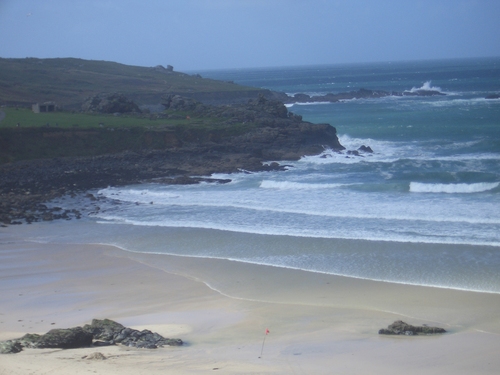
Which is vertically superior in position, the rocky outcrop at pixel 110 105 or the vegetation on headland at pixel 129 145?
the rocky outcrop at pixel 110 105

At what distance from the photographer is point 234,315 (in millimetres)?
13484

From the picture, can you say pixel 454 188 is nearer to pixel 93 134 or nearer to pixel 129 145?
pixel 129 145

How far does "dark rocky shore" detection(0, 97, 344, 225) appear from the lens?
1141 inches

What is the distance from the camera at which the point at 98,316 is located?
13.5 metres

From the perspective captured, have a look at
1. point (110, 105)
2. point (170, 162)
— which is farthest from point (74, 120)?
point (170, 162)

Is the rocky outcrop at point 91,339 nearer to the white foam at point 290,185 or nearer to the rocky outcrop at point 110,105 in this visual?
the white foam at point 290,185

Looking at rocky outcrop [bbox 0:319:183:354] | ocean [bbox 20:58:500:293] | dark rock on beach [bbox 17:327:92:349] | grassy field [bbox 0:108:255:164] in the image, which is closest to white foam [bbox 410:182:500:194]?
ocean [bbox 20:58:500:293]

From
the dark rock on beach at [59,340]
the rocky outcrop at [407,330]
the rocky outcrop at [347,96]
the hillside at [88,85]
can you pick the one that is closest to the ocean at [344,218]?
the rocky outcrop at [407,330]

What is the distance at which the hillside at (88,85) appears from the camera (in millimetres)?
62312

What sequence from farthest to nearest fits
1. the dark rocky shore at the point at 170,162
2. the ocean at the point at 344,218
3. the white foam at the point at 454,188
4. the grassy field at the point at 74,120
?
the grassy field at the point at 74,120
the dark rocky shore at the point at 170,162
the white foam at the point at 454,188
the ocean at the point at 344,218

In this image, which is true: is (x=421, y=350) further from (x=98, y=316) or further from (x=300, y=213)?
(x=300, y=213)

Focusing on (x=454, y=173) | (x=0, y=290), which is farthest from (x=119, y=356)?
(x=454, y=173)

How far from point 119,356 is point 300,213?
1427cm

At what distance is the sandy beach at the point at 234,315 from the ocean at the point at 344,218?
1372 millimetres
